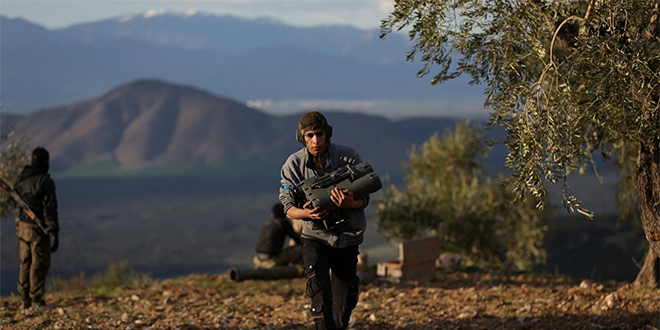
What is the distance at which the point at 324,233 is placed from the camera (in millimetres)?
8383

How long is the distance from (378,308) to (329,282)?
4.84 meters

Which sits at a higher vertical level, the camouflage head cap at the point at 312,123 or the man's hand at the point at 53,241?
the camouflage head cap at the point at 312,123

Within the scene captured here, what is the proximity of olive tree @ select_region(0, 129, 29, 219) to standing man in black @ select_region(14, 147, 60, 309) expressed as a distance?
4.63 m

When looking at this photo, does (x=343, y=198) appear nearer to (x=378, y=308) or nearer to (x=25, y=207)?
(x=378, y=308)

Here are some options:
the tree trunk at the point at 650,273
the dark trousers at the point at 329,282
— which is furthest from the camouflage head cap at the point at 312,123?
the tree trunk at the point at 650,273

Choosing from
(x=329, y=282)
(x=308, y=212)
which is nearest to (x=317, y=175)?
(x=308, y=212)

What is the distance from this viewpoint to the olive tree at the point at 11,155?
17.7m

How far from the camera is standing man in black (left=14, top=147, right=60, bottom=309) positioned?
1306 cm

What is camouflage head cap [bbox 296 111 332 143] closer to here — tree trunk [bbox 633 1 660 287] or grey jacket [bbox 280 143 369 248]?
grey jacket [bbox 280 143 369 248]

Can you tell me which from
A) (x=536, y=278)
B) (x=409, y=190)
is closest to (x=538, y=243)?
(x=409, y=190)

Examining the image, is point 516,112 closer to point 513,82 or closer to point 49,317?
point 513,82

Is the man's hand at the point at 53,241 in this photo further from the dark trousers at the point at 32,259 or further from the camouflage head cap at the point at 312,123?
the camouflage head cap at the point at 312,123

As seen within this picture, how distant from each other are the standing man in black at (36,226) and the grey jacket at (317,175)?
20.0 feet

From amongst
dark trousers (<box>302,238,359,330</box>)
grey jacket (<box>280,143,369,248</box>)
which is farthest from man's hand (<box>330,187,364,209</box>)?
dark trousers (<box>302,238,359,330</box>)
